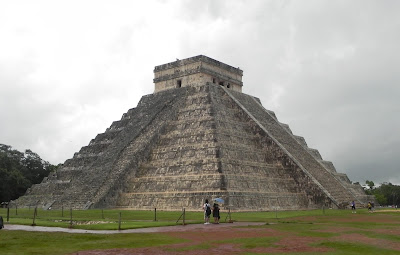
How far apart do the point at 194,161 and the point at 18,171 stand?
2389cm

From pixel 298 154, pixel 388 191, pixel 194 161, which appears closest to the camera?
pixel 194 161

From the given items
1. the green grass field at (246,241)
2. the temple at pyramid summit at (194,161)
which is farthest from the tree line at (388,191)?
the green grass field at (246,241)

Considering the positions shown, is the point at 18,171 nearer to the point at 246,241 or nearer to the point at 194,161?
the point at 194,161

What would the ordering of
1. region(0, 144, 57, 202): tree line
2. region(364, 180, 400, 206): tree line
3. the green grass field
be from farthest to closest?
region(364, 180, 400, 206): tree line < region(0, 144, 57, 202): tree line < the green grass field

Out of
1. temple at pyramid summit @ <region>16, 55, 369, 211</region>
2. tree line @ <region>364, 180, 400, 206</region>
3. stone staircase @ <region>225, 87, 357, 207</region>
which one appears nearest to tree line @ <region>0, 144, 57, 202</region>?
temple at pyramid summit @ <region>16, 55, 369, 211</region>

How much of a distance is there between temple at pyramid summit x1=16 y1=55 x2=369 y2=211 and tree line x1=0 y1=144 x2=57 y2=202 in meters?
6.63

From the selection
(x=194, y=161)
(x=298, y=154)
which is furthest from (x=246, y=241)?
(x=298, y=154)

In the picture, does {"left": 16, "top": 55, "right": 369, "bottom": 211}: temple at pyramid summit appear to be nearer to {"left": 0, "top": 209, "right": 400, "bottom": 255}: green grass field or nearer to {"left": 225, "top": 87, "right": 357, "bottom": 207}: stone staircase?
{"left": 225, "top": 87, "right": 357, "bottom": 207}: stone staircase

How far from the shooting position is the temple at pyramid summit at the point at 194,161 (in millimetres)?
26609

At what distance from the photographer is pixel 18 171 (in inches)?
1715

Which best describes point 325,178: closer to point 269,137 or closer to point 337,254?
point 269,137

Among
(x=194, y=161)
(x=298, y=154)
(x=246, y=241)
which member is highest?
(x=298, y=154)

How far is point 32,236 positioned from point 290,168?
2028cm

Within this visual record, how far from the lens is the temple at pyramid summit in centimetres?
2661
